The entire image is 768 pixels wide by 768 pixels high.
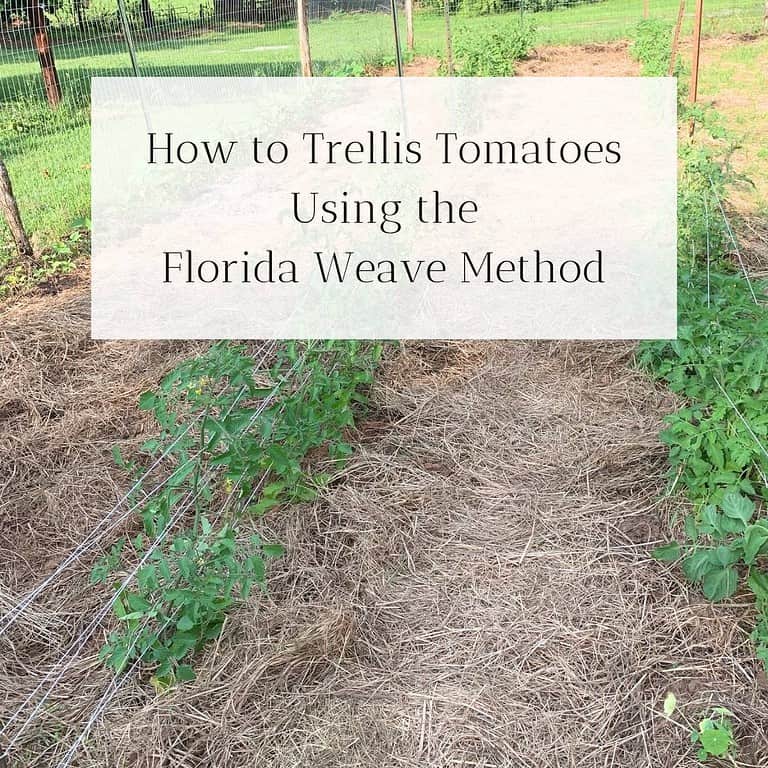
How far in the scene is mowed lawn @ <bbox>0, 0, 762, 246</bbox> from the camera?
6512 mm

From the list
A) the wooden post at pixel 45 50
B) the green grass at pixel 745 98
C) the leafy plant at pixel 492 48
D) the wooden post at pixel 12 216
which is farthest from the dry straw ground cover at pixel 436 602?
the leafy plant at pixel 492 48

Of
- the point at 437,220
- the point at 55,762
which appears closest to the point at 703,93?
the point at 437,220

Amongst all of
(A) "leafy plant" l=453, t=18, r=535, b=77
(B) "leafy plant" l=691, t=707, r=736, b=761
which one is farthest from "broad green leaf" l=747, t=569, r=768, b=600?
(A) "leafy plant" l=453, t=18, r=535, b=77

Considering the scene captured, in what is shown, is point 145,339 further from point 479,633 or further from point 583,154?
point 583,154

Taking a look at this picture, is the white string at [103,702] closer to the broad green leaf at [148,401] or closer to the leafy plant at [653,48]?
the broad green leaf at [148,401]

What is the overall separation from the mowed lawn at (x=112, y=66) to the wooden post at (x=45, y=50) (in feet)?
0.49

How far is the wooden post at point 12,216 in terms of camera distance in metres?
4.98

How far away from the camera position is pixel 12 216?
201 inches

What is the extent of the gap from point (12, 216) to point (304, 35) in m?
5.16

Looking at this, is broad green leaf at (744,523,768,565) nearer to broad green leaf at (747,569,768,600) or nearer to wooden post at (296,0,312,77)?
broad green leaf at (747,569,768,600)

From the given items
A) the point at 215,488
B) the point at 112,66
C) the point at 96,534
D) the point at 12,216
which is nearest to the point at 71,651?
the point at 96,534

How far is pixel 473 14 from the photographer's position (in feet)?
51.0

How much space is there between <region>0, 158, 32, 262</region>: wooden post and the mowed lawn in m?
0.35

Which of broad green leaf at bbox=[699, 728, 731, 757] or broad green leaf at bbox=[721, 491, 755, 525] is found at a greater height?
broad green leaf at bbox=[721, 491, 755, 525]
